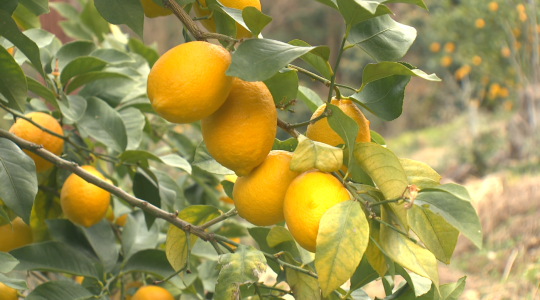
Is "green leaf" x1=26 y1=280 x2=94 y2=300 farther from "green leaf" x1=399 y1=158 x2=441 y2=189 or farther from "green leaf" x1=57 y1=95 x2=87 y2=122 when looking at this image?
"green leaf" x1=399 y1=158 x2=441 y2=189

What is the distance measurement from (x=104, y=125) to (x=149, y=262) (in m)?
0.21

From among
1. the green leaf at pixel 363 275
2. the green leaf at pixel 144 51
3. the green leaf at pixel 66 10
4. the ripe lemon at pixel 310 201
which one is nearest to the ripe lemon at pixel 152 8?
the ripe lemon at pixel 310 201

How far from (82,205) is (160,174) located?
168mm

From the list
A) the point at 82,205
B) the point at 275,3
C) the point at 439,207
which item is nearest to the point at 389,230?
the point at 439,207

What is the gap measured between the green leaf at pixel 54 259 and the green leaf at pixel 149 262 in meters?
0.05

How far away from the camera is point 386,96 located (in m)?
0.40

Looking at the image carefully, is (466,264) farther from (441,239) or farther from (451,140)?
(451,140)

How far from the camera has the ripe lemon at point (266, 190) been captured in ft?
1.21

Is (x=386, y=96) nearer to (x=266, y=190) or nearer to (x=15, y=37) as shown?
(x=266, y=190)

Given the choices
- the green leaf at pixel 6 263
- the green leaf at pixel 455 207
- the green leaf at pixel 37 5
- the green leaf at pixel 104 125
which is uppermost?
the green leaf at pixel 37 5

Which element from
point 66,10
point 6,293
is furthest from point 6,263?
point 66,10

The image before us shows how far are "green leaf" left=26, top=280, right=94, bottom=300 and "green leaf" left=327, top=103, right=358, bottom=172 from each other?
384 millimetres

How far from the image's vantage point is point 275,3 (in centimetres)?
643

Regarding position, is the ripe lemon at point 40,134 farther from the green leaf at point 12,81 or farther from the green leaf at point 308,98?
the green leaf at point 308,98
